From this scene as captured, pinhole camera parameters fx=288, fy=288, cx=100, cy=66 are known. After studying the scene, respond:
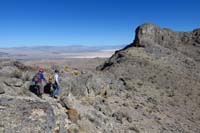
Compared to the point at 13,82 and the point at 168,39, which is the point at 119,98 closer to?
the point at 13,82

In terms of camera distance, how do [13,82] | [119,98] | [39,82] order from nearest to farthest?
[39,82]
[13,82]
[119,98]

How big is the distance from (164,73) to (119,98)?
9.77 m

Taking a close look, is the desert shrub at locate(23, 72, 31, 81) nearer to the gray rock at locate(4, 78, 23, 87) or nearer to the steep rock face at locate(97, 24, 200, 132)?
the gray rock at locate(4, 78, 23, 87)

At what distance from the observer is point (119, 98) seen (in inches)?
877

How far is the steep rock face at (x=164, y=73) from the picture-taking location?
21906 millimetres

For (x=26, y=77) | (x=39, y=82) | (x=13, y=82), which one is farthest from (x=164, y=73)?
(x=13, y=82)

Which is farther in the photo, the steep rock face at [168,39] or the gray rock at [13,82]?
the steep rock face at [168,39]

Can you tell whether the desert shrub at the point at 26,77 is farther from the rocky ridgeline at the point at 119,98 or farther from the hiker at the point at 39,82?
the hiker at the point at 39,82

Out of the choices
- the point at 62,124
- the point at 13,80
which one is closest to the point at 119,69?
the point at 13,80

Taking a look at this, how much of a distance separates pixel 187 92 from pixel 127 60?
8.29m

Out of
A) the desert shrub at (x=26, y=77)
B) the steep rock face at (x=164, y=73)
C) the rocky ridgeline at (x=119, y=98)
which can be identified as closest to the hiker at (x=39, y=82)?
the rocky ridgeline at (x=119, y=98)

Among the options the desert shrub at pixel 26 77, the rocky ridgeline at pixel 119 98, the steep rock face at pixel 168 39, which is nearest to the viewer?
the rocky ridgeline at pixel 119 98

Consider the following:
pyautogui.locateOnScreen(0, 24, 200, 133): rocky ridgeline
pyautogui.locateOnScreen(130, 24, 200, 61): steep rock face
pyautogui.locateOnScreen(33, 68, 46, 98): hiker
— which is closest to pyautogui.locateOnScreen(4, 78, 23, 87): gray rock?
pyautogui.locateOnScreen(0, 24, 200, 133): rocky ridgeline

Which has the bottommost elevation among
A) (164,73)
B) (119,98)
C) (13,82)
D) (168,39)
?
(119,98)
